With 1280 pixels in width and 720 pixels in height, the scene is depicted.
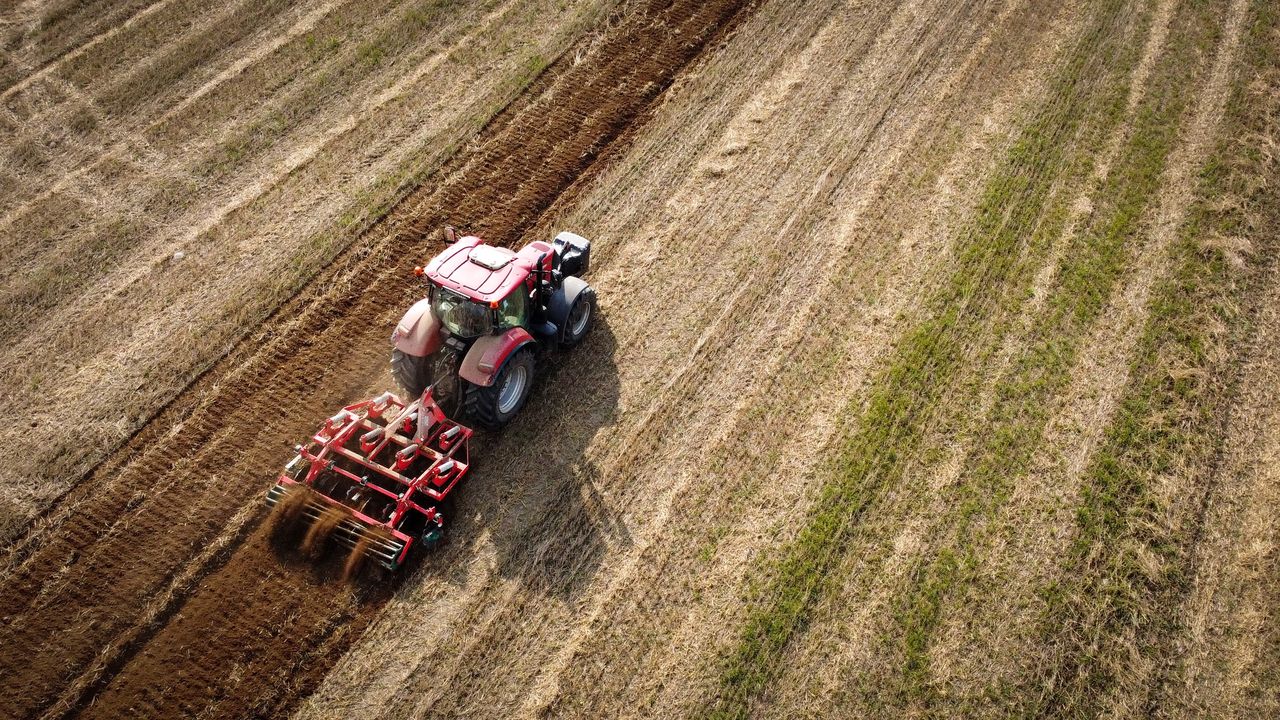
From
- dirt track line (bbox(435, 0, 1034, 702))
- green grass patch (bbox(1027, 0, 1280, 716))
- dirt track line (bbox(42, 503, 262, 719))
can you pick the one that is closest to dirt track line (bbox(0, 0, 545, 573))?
dirt track line (bbox(42, 503, 262, 719))

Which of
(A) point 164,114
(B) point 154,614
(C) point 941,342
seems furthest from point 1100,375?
(A) point 164,114

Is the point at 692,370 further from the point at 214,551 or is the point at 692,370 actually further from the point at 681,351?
the point at 214,551

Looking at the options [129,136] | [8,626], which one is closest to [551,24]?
[129,136]

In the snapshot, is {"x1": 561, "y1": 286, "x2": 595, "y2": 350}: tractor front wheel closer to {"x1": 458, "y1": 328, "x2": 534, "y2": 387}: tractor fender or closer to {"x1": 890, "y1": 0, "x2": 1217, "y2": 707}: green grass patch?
{"x1": 458, "y1": 328, "x2": 534, "y2": 387}: tractor fender

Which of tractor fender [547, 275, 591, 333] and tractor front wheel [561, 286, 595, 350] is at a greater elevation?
tractor fender [547, 275, 591, 333]

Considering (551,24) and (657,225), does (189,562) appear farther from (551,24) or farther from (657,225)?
(551,24)

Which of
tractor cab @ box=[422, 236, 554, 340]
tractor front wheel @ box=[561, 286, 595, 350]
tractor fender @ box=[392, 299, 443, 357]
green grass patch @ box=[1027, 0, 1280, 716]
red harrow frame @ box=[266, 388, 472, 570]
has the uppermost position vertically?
tractor cab @ box=[422, 236, 554, 340]
